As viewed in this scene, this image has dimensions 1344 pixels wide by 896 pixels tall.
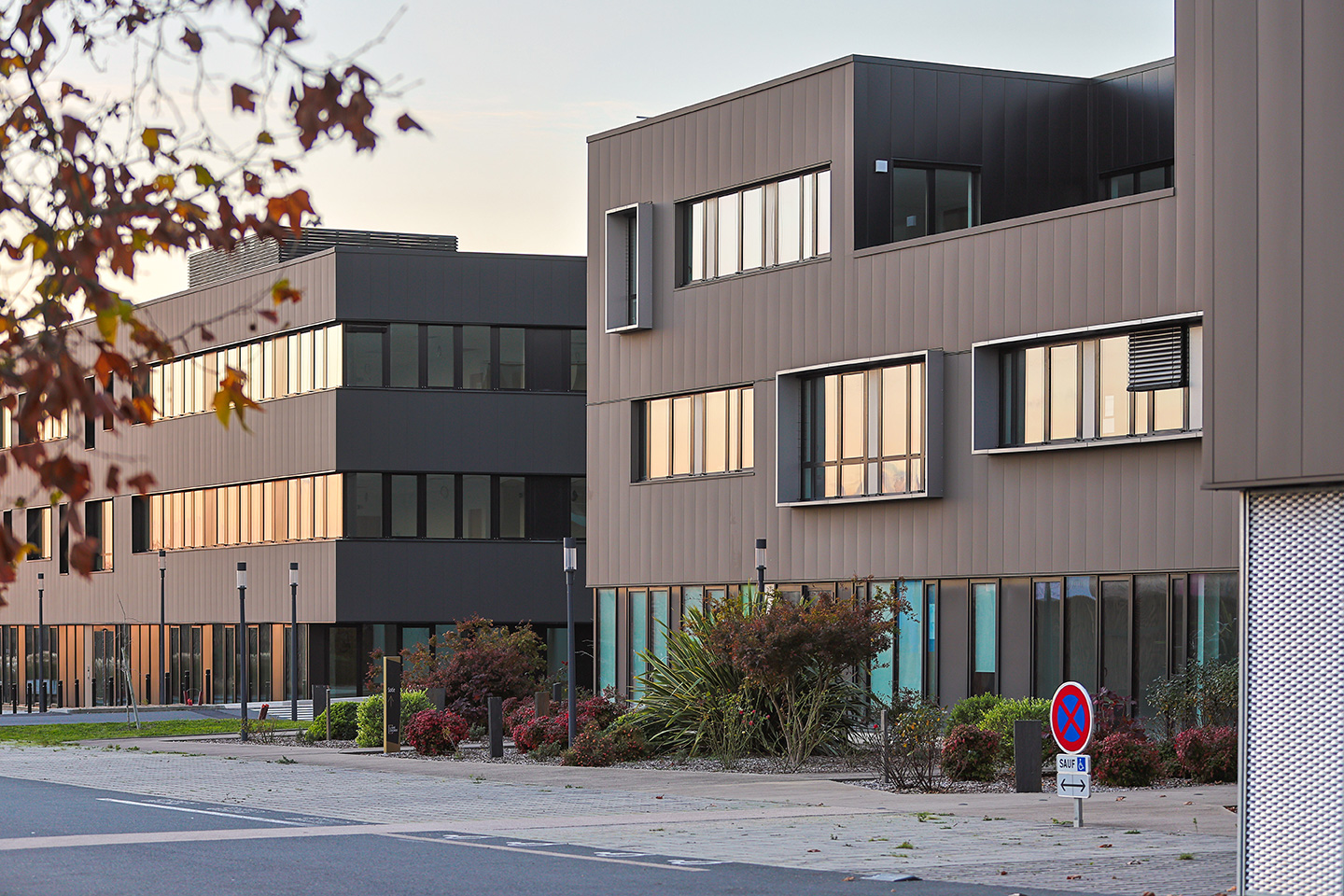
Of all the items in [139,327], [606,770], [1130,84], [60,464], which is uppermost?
[1130,84]

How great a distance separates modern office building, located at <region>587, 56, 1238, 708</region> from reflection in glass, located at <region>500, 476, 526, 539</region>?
45.1ft

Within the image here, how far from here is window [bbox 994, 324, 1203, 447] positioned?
26938 millimetres

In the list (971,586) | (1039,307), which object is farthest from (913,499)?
(1039,307)

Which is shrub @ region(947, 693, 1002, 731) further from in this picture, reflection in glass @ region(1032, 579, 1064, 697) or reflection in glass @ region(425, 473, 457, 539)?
reflection in glass @ region(425, 473, 457, 539)

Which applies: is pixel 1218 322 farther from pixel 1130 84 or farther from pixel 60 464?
pixel 1130 84

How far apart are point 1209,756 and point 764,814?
6258 millimetres

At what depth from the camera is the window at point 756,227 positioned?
111 ft

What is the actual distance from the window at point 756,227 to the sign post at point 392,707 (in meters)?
10.5

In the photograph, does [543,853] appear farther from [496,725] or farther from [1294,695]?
[496,725]

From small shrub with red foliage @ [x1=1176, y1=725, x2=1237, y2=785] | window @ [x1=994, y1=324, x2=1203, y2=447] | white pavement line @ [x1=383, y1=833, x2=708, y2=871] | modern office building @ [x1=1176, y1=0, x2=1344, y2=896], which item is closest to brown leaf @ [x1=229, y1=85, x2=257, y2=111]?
modern office building @ [x1=1176, y1=0, x2=1344, y2=896]

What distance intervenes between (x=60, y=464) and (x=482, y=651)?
27977 millimetres

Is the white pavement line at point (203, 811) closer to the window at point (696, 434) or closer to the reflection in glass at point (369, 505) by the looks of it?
the window at point (696, 434)

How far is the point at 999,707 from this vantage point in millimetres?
25094

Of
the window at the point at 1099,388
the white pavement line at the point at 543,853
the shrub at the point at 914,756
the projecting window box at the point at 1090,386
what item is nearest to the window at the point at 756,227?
the projecting window box at the point at 1090,386
